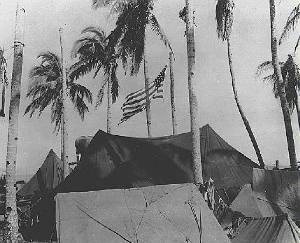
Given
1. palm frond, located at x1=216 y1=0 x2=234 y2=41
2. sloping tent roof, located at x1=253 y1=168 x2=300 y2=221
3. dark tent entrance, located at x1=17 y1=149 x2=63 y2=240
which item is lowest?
dark tent entrance, located at x1=17 y1=149 x2=63 y2=240

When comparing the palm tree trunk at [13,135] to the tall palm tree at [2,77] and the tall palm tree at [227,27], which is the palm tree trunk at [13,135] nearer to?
the tall palm tree at [2,77]

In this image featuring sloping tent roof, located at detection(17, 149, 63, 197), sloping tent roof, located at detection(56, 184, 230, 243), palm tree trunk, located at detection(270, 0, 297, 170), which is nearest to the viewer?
sloping tent roof, located at detection(56, 184, 230, 243)

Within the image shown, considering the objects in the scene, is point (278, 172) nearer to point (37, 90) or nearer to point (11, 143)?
point (11, 143)

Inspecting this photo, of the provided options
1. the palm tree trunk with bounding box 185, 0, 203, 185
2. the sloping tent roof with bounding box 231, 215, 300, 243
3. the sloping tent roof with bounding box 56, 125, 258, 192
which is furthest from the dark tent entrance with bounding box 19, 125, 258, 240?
the sloping tent roof with bounding box 231, 215, 300, 243

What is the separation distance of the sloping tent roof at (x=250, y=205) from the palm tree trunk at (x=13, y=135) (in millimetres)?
6099

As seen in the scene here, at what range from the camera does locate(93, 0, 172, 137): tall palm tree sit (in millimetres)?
21969

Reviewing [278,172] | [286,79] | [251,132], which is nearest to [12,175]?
[278,172]

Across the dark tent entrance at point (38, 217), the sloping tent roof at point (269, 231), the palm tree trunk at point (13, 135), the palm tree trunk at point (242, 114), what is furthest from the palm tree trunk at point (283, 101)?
the palm tree trunk at point (13, 135)

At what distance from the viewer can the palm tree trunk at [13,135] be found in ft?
34.8

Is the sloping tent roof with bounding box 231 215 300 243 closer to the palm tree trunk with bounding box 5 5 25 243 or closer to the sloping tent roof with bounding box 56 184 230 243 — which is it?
the sloping tent roof with bounding box 56 184 230 243

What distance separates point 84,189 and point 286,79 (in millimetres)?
24594

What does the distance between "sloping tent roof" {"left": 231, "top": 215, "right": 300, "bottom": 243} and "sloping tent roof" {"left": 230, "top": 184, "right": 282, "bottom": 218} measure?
248 cm

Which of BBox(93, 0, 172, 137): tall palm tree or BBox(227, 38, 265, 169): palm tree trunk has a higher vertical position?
BBox(93, 0, 172, 137): tall palm tree

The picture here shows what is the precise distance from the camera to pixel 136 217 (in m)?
8.91
